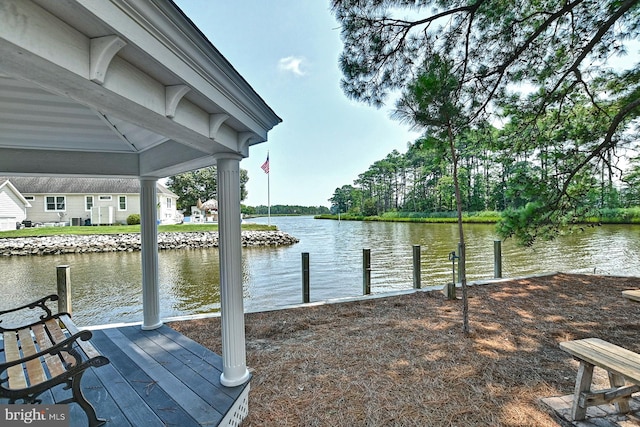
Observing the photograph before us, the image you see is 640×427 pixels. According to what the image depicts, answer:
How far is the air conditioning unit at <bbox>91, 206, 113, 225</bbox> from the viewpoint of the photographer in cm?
2206

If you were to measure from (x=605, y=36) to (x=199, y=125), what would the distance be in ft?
20.7

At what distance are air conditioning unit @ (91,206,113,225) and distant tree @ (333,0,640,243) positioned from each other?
2395cm

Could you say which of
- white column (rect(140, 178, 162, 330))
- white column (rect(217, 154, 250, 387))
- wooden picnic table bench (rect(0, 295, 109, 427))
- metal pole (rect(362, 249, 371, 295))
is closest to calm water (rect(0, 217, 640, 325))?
metal pole (rect(362, 249, 371, 295))

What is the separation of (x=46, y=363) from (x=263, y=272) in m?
8.20

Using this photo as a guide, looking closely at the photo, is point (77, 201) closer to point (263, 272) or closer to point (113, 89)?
point (263, 272)

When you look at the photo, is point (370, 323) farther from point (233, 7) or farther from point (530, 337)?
point (233, 7)

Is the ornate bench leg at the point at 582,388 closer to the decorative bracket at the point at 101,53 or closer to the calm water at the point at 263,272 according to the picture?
the decorative bracket at the point at 101,53

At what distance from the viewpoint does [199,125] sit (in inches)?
73.6

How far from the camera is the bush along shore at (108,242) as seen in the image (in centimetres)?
1382

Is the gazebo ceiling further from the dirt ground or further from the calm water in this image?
the calm water

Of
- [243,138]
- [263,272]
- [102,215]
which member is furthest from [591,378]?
[102,215]

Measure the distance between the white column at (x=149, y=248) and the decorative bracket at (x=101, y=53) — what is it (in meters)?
2.62

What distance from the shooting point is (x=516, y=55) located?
4.65 meters

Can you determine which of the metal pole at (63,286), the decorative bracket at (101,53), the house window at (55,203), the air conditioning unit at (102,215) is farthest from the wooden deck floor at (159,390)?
the house window at (55,203)
